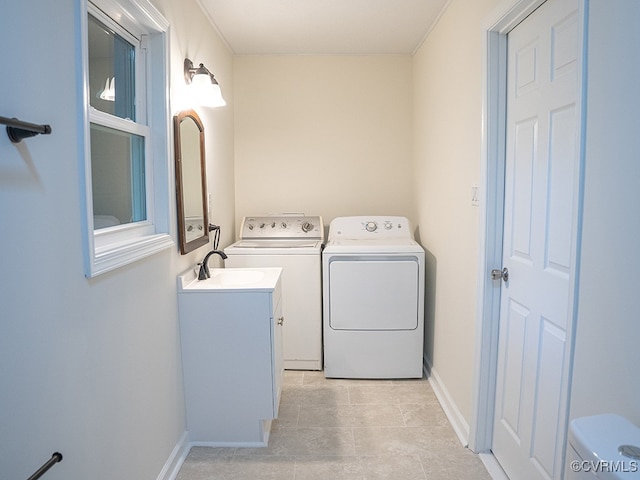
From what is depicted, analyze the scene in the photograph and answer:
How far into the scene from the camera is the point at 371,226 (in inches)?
129

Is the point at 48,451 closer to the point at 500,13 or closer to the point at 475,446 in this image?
the point at 475,446

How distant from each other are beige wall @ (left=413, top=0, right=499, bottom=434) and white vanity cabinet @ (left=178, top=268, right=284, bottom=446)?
1001 mm

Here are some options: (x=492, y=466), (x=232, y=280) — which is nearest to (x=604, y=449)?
(x=492, y=466)

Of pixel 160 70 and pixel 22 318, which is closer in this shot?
pixel 22 318

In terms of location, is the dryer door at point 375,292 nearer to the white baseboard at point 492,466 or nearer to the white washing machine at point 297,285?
the white washing machine at point 297,285

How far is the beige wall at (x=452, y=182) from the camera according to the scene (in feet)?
7.06

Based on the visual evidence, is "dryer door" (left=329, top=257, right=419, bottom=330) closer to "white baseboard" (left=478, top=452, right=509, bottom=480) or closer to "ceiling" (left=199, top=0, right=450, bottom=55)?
"white baseboard" (left=478, top=452, right=509, bottom=480)

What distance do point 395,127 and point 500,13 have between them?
178 centimetres

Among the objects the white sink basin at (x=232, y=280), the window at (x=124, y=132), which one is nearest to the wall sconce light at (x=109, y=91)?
the window at (x=124, y=132)

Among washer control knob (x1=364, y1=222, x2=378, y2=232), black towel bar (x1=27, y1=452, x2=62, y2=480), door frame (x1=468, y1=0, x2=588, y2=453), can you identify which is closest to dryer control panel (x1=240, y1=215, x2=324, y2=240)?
washer control knob (x1=364, y1=222, x2=378, y2=232)

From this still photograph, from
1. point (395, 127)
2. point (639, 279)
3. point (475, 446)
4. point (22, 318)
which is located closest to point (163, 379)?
point (22, 318)

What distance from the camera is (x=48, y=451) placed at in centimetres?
112

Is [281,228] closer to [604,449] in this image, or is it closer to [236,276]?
[236,276]

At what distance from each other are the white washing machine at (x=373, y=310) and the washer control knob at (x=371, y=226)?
0.25 meters
